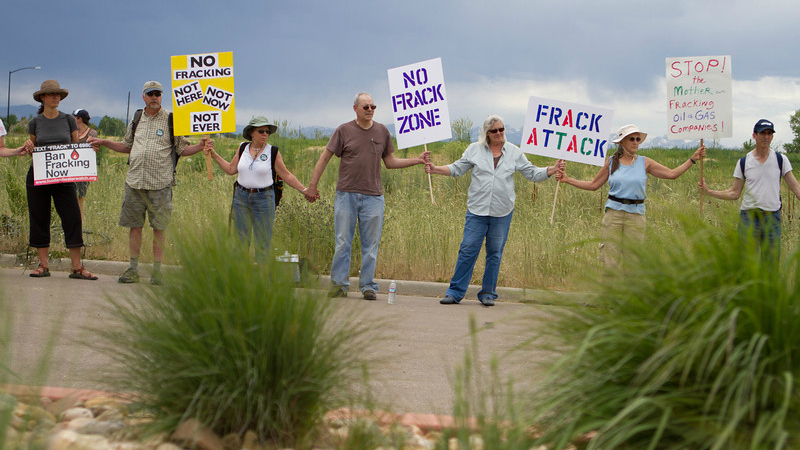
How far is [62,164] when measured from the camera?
958 centimetres

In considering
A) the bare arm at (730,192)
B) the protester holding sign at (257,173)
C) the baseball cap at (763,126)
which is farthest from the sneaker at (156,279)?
the baseball cap at (763,126)

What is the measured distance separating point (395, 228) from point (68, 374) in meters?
6.85

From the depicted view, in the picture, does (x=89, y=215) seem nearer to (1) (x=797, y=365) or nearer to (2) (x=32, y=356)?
(2) (x=32, y=356)

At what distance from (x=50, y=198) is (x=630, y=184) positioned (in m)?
6.83

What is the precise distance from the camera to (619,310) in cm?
318

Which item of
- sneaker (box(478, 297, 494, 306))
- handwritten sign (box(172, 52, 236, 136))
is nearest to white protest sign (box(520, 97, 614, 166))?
sneaker (box(478, 297, 494, 306))

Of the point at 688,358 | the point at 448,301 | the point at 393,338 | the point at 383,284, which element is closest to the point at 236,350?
the point at 688,358

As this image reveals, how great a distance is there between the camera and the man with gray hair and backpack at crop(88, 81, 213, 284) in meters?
9.38

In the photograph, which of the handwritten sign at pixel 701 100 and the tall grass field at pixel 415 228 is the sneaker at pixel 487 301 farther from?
the handwritten sign at pixel 701 100

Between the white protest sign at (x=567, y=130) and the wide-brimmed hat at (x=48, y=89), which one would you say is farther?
the white protest sign at (x=567, y=130)

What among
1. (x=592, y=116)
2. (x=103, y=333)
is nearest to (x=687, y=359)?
(x=103, y=333)

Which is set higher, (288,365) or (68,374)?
(288,365)

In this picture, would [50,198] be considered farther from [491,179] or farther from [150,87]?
[491,179]

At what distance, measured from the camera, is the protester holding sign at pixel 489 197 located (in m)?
8.81
